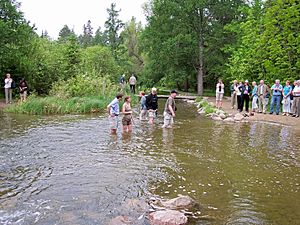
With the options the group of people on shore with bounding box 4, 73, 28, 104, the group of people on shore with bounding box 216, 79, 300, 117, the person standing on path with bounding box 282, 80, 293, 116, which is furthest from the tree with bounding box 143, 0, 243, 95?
the person standing on path with bounding box 282, 80, 293, 116

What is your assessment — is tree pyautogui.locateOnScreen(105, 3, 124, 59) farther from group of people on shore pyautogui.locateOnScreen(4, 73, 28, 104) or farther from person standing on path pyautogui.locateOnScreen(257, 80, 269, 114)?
person standing on path pyautogui.locateOnScreen(257, 80, 269, 114)

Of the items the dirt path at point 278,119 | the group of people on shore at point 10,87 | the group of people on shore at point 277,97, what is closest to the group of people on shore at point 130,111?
the dirt path at point 278,119

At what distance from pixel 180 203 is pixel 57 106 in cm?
1374

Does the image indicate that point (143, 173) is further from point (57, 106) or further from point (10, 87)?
point (10, 87)

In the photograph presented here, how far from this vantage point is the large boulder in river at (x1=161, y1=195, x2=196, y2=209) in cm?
582

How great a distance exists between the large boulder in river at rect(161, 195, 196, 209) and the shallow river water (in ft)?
0.77

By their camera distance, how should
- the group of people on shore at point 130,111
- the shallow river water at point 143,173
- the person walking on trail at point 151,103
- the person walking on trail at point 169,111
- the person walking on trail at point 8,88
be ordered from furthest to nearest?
1. the person walking on trail at point 8,88
2. the person walking on trail at point 151,103
3. the person walking on trail at point 169,111
4. the group of people on shore at point 130,111
5. the shallow river water at point 143,173

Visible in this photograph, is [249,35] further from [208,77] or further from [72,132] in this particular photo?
[72,132]

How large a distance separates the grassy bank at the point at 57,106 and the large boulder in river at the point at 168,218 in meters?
13.8

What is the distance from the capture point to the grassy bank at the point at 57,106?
18.0 m

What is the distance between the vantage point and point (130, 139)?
460 inches

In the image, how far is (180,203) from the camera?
5855 mm

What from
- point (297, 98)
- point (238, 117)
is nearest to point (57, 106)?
point (238, 117)

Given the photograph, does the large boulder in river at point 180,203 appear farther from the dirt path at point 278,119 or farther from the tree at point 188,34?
the tree at point 188,34
